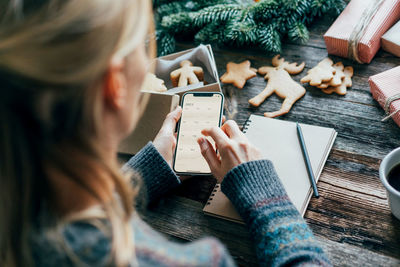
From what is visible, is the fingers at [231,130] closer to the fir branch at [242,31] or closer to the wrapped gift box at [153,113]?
the wrapped gift box at [153,113]

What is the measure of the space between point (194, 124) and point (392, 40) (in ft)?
1.74

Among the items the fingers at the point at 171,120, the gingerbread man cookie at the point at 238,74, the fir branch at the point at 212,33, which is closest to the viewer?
the fingers at the point at 171,120

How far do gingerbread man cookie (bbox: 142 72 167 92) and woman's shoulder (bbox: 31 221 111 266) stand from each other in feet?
1.83

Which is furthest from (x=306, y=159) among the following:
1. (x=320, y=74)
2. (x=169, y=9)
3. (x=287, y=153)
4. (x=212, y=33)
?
(x=169, y=9)

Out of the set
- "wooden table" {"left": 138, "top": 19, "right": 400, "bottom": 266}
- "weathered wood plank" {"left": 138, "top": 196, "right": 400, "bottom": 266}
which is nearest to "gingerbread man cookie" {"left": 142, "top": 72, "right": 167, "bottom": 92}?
"wooden table" {"left": 138, "top": 19, "right": 400, "bottom": 266}

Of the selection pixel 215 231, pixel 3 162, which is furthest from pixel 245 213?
pixel 3 162

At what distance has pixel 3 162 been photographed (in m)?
0.38

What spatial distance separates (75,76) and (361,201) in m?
0.59

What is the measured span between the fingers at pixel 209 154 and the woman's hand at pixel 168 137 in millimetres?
78

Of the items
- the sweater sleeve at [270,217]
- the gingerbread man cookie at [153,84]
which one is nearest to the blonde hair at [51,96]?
the sweater sleeve at [270,217]

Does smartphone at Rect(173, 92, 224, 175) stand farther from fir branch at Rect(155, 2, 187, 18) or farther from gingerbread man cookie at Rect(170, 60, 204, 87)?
fir branch at Rect(155, 2, 187, 18)

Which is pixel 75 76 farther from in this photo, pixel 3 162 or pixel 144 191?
pixel 144 191

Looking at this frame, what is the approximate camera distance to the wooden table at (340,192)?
0.68 m

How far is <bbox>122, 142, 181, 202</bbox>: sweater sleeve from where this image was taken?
79cm
